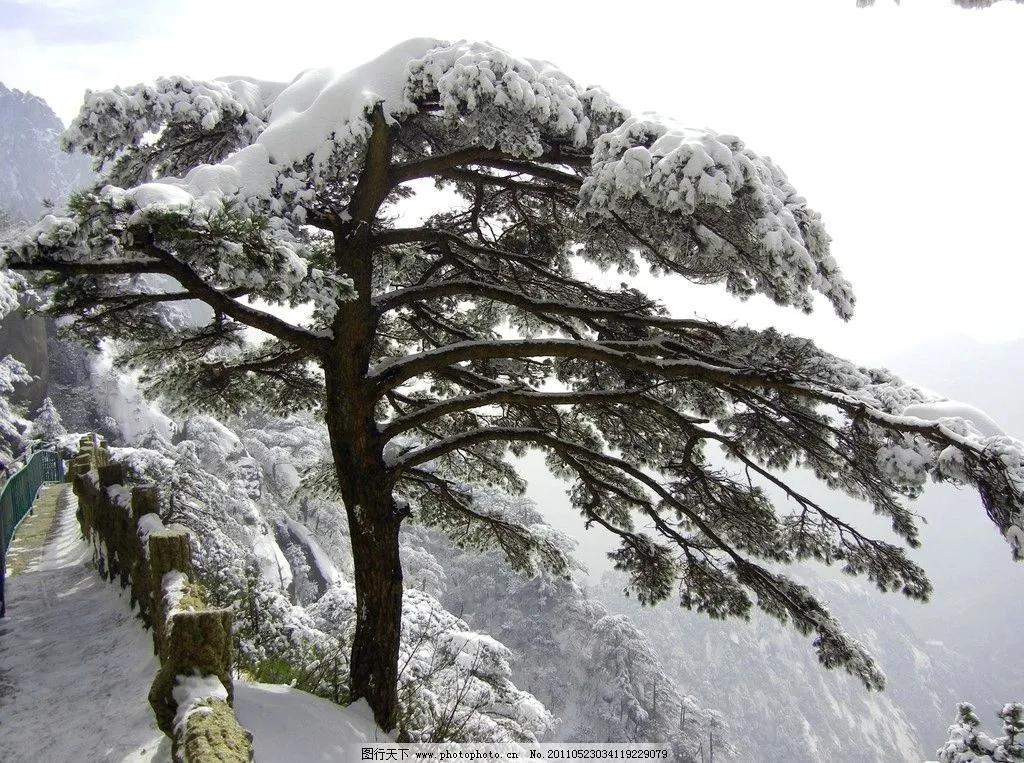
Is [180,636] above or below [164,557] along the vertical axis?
below

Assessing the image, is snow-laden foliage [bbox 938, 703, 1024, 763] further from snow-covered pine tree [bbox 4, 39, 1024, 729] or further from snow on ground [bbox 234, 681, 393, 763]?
snow on ground [bbox 234, 681, 393, 763]

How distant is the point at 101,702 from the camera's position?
461 centimetres

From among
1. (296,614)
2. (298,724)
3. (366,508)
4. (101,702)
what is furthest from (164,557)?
(296,614)

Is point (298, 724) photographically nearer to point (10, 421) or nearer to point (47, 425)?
point (10, 421)

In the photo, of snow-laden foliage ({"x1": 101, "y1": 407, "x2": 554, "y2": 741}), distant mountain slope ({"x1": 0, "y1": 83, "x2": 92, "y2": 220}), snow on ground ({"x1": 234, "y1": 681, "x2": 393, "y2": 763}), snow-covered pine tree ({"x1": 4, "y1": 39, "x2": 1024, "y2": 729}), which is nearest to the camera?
snow-covered pine tree ({"x1": 4, "y1": 39, "x2": 1024, "y2": 729})

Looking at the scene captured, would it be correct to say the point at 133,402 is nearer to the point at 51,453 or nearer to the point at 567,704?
the point at 51,453

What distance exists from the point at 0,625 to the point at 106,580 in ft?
4.70

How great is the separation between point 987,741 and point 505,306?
23.5 feet

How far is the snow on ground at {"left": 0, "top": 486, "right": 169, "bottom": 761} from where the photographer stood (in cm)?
401

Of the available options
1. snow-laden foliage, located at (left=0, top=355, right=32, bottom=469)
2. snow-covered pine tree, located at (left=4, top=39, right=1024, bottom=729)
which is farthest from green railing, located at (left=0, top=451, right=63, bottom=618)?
snow-laden foliage, located at (left=0, top=355, right=32, bottom=469)

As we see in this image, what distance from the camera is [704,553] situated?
647 cm

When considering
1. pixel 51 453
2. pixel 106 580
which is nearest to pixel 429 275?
pixel 106 580

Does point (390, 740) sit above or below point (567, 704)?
above

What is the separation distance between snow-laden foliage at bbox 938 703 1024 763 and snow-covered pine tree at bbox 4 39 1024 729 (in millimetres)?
2298
